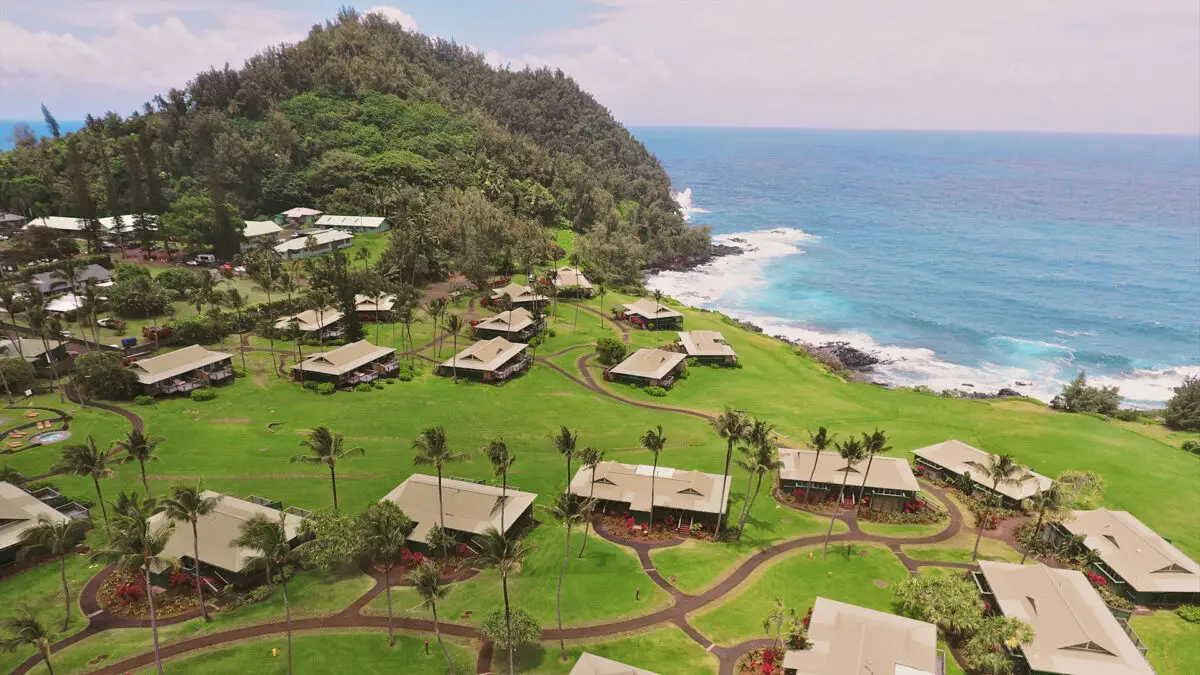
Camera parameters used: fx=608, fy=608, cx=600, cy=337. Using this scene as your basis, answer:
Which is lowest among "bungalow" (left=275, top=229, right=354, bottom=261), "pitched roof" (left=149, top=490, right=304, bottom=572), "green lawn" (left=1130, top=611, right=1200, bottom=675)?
"green lawn" (left=1130, top=611, right=1200, bottom=675)

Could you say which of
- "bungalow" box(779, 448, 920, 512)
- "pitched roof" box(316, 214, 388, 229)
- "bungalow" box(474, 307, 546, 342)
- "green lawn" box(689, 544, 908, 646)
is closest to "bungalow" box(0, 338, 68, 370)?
"bungalow" box(474, 307, 546, 342)

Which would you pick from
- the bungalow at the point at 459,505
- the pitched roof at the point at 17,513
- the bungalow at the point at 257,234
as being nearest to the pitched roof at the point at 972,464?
the bungalow at the point at 459,505

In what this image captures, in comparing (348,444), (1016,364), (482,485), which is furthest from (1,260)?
(1016,364)

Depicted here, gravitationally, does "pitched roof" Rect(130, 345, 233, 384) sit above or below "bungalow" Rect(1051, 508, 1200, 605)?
above

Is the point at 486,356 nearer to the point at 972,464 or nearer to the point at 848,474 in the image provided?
the point at 848,474

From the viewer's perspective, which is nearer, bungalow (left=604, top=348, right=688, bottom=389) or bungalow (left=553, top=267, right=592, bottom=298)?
bungalow (left=604, top=348, right=688, bottom=389)

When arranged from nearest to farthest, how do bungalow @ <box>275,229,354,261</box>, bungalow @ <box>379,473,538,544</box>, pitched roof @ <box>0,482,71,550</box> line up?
pitched roof @ <box>0,482,71,550</box>
bungalow @ <box>379,473,538,544</box>
bungalow @ <box>275,229,354,261</box>

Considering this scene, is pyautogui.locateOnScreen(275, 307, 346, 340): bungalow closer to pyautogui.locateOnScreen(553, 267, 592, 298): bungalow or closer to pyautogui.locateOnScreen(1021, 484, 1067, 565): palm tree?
pyautogui.locateOnScreen(553, 267, 592, 298): bungalow
